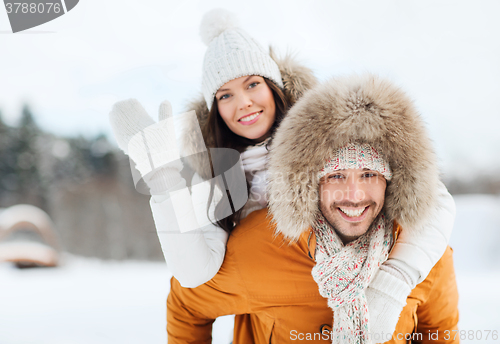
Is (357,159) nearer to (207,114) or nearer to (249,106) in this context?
(249,106)

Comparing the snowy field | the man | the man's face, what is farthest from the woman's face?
the snowy field

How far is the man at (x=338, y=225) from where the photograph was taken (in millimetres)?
967

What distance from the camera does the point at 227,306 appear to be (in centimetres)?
118

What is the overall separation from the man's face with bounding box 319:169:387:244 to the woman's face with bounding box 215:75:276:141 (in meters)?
0.54

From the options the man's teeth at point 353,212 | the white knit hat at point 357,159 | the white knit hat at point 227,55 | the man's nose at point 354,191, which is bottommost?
the man's teeth at point 353,212

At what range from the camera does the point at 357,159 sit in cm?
99

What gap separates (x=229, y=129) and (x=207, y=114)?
16cm

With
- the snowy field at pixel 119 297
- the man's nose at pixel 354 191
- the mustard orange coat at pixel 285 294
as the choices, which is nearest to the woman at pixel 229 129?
the mustard orange coat at pixel 285 294

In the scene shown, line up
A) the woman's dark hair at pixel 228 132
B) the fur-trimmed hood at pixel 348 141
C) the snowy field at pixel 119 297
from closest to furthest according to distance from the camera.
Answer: the fur-trimmed hood at pixel 348 141 < the woman's dark hair at pixel 228 132 < the snowy field at pixel 119 297

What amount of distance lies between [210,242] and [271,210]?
1.07ft

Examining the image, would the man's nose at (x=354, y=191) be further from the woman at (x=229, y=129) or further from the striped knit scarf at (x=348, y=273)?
the woman at (x=229, y=129)

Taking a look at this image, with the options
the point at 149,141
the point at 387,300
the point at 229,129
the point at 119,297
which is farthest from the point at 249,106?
the point at 119,297

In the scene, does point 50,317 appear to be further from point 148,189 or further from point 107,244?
point 107,244

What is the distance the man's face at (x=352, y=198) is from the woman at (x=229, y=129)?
171mm
